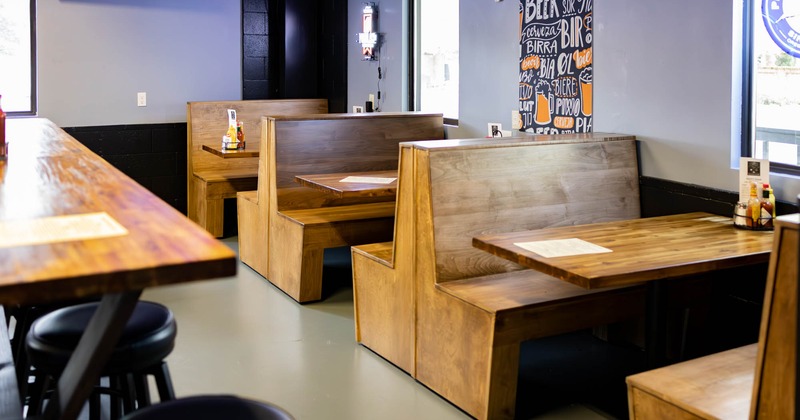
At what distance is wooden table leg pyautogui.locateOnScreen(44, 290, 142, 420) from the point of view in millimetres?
1566

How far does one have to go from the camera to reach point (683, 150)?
396cm

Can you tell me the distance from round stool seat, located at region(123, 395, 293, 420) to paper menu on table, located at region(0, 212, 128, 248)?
1.24ft

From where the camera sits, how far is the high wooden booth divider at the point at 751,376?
1971mm

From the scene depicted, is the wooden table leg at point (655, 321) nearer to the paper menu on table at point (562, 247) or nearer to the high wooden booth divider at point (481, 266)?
the paper menu on table at point (562, 247)

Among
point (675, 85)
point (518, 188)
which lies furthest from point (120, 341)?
point (675, 85)

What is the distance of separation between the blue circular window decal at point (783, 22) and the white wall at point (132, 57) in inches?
205

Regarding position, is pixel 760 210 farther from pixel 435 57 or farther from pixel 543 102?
pixel 435 57

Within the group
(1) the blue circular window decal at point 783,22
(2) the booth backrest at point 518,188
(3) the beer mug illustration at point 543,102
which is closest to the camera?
(1) the blue circular window decal at point 783,22

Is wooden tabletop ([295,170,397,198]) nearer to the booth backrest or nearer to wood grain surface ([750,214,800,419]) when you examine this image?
the booth backrest

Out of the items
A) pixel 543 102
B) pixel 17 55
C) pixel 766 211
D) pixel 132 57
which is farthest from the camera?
pixel 132 57

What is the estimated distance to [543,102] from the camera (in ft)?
16.1

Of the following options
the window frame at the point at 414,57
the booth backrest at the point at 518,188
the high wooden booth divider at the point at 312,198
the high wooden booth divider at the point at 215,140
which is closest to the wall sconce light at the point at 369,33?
the window frame at the point at 414,57

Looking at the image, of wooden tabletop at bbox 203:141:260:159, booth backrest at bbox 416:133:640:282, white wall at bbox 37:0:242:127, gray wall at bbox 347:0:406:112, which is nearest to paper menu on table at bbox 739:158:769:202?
booth backrest at bbox 416:133:640:282

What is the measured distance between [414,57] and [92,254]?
5232mm
